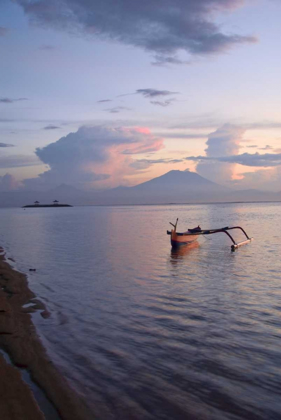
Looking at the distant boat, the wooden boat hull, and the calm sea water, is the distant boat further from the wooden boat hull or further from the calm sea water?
the calm sea water

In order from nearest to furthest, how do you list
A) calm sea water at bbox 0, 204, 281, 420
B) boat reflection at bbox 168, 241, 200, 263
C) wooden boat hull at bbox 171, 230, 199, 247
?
calm sea water at bbox 0, 204, 281, 420, boat reflection at bbox 168, 241, 200, 263, wooden boat hull at bbox 171, 230, 199, 247

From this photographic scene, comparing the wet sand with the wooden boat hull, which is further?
the wooden boat hull

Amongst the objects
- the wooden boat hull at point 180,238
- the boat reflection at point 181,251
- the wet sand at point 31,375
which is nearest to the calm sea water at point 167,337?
the wet sand at point 31,375

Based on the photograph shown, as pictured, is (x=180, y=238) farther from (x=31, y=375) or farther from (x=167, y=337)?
(x=31, y=375)

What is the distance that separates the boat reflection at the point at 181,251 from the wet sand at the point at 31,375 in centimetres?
1467

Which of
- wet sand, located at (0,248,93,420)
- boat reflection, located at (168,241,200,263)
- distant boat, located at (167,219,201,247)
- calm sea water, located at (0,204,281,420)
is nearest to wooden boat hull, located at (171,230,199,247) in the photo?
distant boat, located at (167,219,201,247)

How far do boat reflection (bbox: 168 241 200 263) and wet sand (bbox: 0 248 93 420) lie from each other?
1467 centimetres

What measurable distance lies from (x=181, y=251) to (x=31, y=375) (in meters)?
22.0

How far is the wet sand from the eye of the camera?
6230 mm

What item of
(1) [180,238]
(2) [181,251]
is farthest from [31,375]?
(1) [180,238]

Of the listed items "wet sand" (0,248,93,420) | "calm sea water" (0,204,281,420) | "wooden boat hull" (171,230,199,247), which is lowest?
"calm sea water" (0,204,281,420)

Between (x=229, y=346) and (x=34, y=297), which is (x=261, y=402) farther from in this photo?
(x=34, y=297)

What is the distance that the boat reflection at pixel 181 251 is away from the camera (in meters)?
26.2

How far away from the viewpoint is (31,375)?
7617 mm
